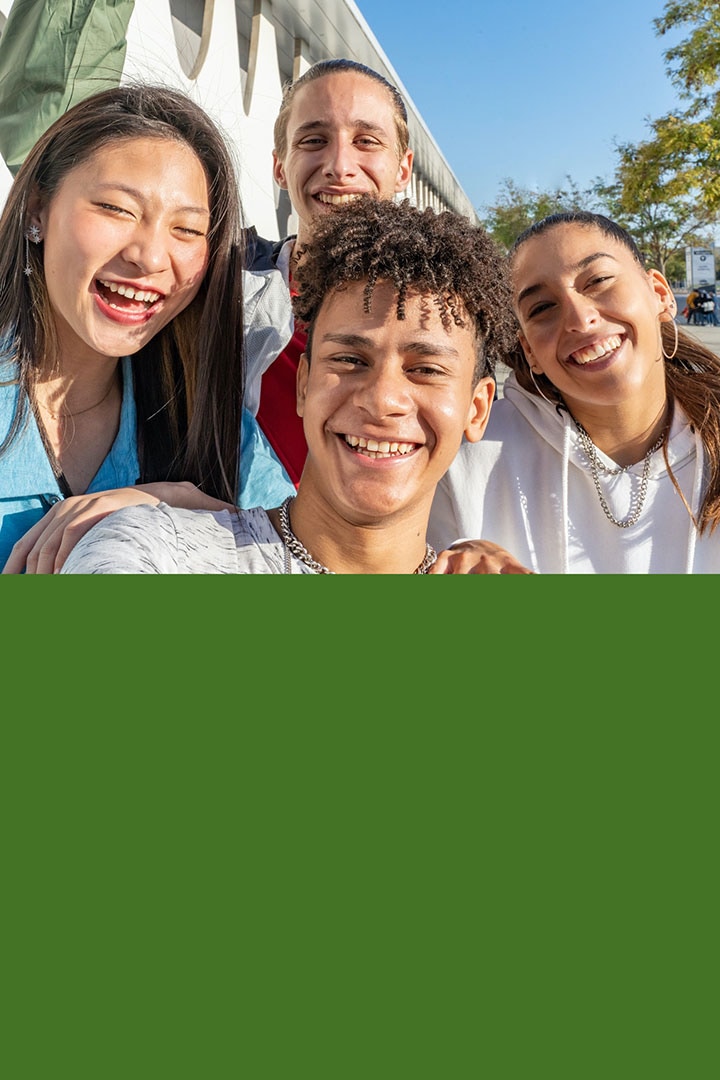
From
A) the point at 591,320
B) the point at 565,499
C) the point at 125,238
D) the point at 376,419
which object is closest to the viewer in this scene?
the point at 376,419

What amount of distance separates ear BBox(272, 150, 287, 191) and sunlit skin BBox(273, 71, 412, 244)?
0.15 m

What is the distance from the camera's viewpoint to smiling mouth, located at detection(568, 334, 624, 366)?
2.13m

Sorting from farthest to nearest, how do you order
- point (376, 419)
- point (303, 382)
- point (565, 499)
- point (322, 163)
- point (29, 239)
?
point (322, 163) → point (565, 499) → point (29, 239) → point (303, 382) → point (376, 419)

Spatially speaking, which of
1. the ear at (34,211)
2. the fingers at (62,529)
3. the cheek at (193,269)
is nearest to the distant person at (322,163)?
the cheek at (193,269)

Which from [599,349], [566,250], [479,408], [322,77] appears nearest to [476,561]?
[479,408]

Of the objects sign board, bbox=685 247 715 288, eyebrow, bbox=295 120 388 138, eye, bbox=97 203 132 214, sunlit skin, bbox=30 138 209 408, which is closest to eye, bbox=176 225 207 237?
sunlit skin, bbox=30 138 209 408

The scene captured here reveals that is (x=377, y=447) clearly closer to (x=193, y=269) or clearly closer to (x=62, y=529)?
(x=62, y=529)

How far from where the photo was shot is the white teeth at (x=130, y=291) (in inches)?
76.2

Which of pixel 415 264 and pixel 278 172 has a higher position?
pixel 278 172

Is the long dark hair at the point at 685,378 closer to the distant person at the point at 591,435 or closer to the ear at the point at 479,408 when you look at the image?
the distant person at the point at 591,435

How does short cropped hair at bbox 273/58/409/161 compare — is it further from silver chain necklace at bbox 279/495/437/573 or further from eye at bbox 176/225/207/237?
silver chain necklace at bbox 279/495/437/573

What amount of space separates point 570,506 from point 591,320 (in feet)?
1.39

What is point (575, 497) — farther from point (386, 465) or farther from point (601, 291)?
point (386, 465)

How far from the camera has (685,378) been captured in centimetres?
236
